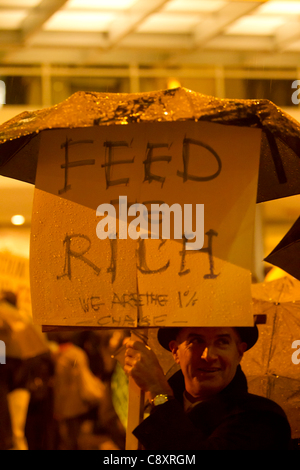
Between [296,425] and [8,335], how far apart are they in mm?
3053

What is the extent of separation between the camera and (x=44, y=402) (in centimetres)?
545

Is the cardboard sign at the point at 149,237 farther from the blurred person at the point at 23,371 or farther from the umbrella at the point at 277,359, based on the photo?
the blurred person at the point at 23,371

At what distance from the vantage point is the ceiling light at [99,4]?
872 centimetres

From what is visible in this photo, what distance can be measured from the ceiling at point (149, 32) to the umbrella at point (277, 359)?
639 centimetres

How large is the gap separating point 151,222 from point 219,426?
620 mm

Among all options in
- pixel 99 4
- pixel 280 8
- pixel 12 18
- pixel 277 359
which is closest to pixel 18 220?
pixel 12 18

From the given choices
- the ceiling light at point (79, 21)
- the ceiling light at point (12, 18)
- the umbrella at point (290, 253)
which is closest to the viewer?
the umbrella at point (290, 253)

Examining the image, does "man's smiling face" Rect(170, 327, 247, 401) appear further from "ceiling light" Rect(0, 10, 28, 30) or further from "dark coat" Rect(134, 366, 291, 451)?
"ceiling light" Rect(0, 10, 28, 30)

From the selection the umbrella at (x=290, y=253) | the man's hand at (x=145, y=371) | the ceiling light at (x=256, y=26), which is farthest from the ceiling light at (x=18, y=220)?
the man's hand at (x=145, y=371)

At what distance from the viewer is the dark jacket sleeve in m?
1.79

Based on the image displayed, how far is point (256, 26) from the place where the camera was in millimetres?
10109

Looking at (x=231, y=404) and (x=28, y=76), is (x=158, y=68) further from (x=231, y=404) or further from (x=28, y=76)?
(x=231, y=404)

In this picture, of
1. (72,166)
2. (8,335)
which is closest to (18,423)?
(8,335)
